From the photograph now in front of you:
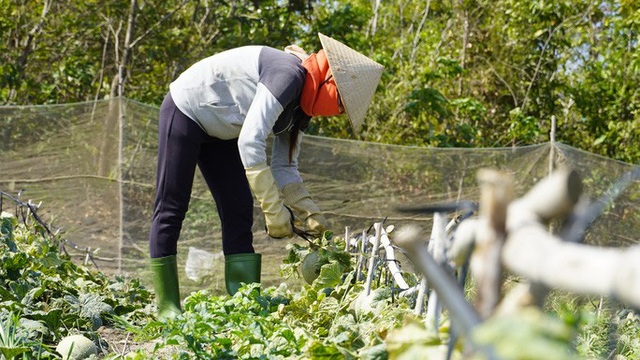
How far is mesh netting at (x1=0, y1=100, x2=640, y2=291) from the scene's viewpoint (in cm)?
586

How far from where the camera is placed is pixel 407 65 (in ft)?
33.3

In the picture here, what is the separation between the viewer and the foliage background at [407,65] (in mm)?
8805

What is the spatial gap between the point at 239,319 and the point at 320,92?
1.11 metres

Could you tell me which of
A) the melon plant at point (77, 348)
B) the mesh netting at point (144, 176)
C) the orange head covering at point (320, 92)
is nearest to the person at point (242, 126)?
the orange head covering at point (320, 92)

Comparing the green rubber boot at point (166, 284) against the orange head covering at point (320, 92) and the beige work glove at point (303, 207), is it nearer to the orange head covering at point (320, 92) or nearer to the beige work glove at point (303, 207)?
the beige work glove at point (303, 207)

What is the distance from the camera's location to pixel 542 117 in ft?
32.2

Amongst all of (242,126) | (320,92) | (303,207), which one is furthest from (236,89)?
(303,207)

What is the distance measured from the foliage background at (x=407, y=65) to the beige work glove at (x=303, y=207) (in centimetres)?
434

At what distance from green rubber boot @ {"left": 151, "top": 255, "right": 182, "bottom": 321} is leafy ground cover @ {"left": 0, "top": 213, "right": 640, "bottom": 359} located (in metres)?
0.14

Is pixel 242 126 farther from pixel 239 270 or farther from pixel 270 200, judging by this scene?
pixel 239 270

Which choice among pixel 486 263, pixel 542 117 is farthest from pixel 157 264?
pixel 542 117

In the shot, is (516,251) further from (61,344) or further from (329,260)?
(329,260)

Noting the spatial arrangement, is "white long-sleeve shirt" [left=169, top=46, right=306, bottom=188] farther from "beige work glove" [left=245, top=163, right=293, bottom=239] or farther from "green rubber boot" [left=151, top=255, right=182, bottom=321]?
"green rubber boot" [left=151, top=255, right=182, bottom=321]

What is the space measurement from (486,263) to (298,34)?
8187 mm
